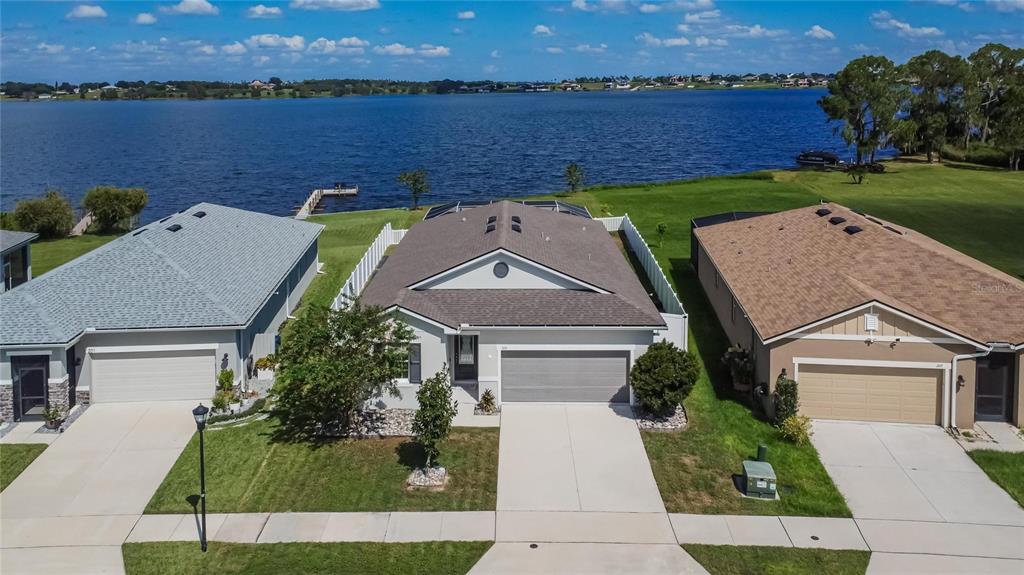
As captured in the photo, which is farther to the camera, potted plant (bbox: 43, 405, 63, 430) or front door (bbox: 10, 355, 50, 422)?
front door (bbox: 10, 355, 50, 422)

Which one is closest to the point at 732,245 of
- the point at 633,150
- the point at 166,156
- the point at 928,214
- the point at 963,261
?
the point at 963,261

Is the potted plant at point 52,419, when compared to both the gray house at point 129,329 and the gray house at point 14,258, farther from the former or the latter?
the gray house at point 14,258

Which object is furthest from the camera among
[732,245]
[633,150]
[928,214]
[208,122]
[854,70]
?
[208,122]

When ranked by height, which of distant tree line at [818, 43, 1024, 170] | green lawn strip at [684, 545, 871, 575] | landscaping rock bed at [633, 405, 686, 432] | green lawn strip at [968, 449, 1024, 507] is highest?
distant tree line at [818, 43, 1024, 170]

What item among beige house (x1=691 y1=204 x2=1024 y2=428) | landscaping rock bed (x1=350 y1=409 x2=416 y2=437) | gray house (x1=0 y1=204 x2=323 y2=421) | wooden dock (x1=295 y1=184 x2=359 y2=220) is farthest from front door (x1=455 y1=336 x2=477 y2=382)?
wooden dock (x1=295 y1=184 x2=359 y2=220)

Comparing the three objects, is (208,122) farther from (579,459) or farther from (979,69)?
(579,459)

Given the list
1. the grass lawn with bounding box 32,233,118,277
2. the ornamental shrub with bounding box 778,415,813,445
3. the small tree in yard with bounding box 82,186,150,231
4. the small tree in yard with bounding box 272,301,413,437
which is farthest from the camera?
the small tree in yard with bounding box 82,186,150,231

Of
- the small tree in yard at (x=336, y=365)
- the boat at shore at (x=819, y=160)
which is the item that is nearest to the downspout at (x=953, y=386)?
the small tree in yard at (x=336, y=365)

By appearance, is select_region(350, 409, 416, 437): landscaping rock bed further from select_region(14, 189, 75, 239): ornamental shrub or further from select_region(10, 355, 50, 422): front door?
select_region(14, 189, 75, 239): ornamental shrub
